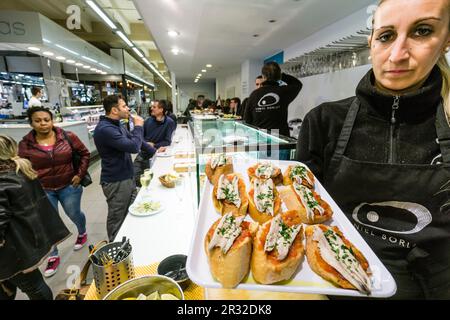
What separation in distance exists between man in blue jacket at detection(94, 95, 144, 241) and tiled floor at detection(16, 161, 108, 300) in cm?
64

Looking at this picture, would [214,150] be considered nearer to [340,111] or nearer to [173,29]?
[340,111]

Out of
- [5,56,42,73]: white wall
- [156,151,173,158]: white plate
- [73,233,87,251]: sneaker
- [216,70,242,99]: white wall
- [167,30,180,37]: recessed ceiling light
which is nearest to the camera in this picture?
[73,233,87,251]: sneaker

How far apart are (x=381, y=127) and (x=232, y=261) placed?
850 mm

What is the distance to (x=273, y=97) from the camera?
11.0 ft

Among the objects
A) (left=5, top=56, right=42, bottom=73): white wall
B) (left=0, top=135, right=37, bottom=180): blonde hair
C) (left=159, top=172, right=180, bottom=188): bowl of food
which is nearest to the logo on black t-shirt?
(left=159, top=172, right=180, bottom=188): bowl of food

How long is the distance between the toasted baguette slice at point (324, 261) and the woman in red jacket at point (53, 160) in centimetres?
308

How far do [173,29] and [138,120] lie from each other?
10.5ft

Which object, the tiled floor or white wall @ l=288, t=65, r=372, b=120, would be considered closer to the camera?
the tiled floor

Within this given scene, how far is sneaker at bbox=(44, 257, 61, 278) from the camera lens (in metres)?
2.64

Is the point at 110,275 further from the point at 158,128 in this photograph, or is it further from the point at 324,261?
the point at 158,128

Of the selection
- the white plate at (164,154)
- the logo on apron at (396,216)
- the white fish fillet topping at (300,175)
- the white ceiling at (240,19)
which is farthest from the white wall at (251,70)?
the logo on apron at (396,216)

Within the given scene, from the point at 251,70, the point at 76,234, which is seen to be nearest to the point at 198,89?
the point at 251,70

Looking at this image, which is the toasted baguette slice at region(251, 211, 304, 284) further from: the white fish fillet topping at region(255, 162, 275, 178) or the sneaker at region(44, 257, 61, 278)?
the sneaker at region(44, 257, 61, 278)
